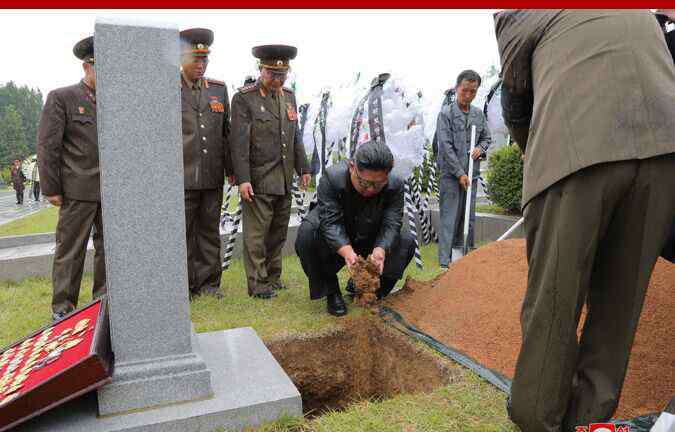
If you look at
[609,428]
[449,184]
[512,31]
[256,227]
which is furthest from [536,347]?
[449,184]

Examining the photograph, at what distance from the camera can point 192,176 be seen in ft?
13.1

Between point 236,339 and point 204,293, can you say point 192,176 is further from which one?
point 236,339

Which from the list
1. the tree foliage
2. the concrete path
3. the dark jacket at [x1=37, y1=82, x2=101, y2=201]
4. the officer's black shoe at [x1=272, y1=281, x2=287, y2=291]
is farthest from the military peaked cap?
the tree foliage

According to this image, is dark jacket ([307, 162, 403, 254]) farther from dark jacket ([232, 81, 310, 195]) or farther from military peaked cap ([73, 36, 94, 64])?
military peaked cap ([73, 36, 94, 64])

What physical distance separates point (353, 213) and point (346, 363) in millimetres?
1026

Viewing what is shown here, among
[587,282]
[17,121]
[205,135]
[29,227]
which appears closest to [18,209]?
[29,227]

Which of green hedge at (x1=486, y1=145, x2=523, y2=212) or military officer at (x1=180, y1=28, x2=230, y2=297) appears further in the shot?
green hedge at (x1=486, y1=145, x2=523, y2=212)

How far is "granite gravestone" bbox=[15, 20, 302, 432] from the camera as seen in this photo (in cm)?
192

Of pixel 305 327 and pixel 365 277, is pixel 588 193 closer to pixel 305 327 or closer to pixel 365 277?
pixel 365 277

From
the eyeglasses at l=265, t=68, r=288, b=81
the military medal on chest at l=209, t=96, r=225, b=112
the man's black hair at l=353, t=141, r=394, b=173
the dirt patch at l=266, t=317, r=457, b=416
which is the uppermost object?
the eyeglasses at l=265, t=68, r=288, b=81

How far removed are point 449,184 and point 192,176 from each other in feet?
9.58

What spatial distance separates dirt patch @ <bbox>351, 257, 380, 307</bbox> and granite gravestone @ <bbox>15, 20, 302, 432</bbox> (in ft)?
3.99

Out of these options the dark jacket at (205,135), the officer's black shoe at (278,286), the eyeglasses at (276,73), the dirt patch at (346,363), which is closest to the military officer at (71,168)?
the dark jacket at (205,135)

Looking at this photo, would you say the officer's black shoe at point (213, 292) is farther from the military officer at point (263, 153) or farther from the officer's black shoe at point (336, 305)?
the officer's black shoe at point (336, 305)
